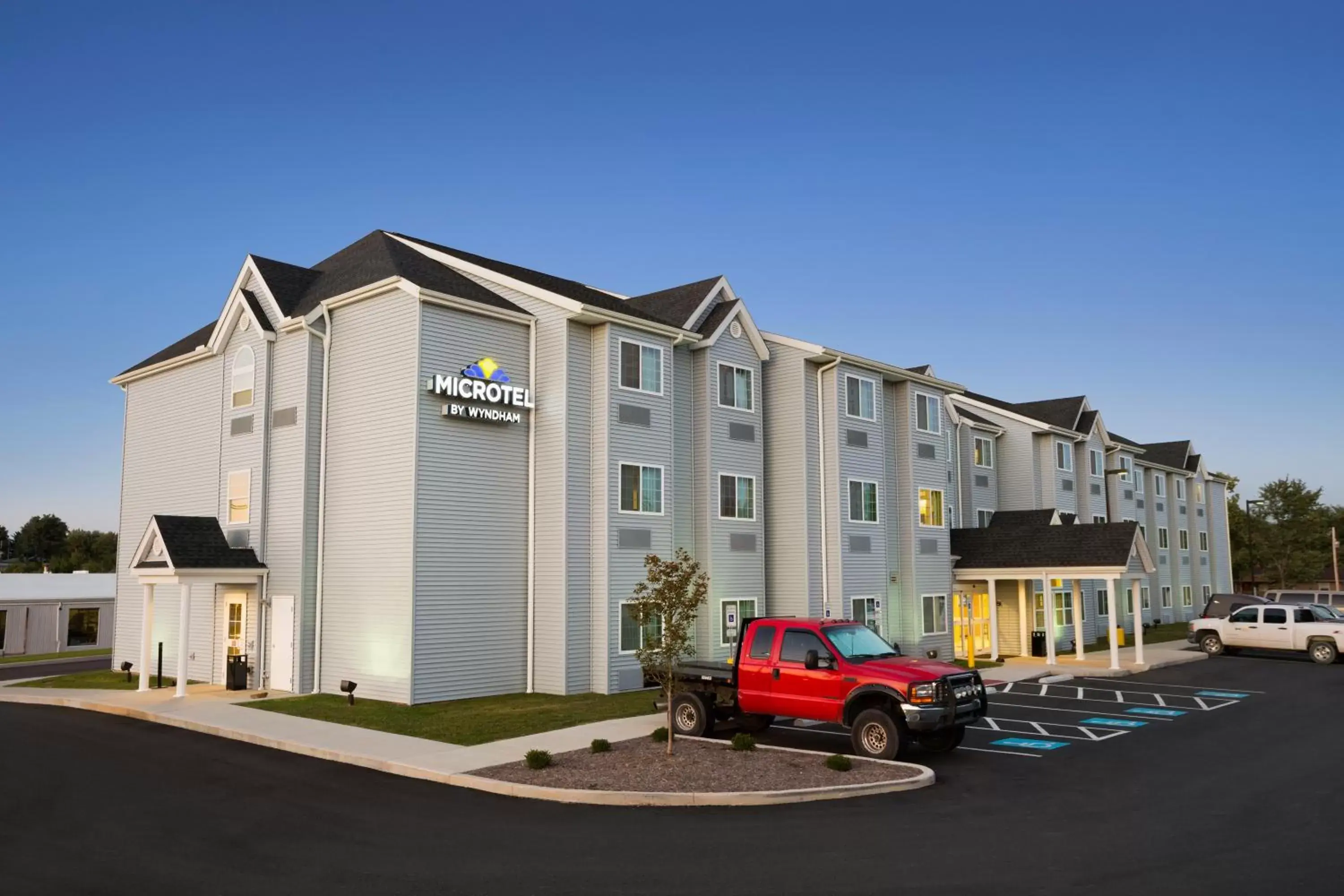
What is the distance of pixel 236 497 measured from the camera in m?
27.5

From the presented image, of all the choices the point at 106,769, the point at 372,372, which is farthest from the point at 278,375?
the point at 106,769

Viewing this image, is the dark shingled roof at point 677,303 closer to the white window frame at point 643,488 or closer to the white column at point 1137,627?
the white window frame at point 643,488

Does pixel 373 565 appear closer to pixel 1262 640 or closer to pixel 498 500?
pixel 498 500

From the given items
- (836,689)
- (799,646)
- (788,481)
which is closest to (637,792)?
(836,689)

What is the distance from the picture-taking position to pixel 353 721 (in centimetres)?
1981

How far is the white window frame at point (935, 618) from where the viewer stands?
34469mm

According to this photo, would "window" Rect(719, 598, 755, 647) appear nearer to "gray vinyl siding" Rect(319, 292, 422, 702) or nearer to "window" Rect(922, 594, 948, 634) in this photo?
"window" Rect(922, 594, 948, 634)

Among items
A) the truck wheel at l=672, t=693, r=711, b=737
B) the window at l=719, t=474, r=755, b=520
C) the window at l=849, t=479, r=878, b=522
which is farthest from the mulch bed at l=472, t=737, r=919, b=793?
the window at l=849, t=479, r=878, b=522

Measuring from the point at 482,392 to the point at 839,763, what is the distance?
540 inches

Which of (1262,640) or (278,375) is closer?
(278,375)

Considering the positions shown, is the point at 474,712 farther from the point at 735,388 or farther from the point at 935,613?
the point at 935,613

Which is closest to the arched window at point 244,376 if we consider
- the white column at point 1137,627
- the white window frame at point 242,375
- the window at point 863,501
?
the white window frame at point 242,375

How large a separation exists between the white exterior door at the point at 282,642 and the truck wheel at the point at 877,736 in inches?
614

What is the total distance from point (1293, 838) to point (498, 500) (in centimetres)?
1846
